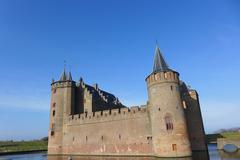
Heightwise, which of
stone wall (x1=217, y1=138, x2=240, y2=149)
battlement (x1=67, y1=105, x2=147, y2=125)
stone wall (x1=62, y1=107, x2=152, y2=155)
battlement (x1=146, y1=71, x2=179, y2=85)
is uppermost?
battlement (x1=146, y1=71, x2=179, y2=85)

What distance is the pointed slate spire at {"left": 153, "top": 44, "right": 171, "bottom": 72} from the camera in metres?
28.0

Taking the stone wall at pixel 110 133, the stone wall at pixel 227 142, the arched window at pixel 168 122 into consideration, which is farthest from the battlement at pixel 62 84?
the stone wall at pixel 227 142

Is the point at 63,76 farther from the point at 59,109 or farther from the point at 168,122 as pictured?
the point at 168,122

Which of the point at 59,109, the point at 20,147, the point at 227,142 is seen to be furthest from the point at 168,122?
the point at 20,147

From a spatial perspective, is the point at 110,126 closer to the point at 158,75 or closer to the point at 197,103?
the point at 158,75

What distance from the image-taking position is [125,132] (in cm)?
2959

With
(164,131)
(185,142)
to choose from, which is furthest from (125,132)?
(185,142)

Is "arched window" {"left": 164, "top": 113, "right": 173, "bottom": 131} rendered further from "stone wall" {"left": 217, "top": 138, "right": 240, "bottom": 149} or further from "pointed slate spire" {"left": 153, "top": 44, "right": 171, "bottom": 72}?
"stone wall" {"left": 217, "top": 138, "right": 240, "bottom": 149}

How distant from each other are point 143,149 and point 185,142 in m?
5.84

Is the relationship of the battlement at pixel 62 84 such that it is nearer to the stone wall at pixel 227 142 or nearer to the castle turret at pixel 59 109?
the castle turret at pixel 59 109

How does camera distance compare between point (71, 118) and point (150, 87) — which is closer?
point (150, 87)

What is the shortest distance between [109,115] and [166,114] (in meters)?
9.91

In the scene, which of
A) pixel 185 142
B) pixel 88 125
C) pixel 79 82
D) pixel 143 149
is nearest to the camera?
pixel 185 142

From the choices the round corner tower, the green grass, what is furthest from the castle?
the green grass
